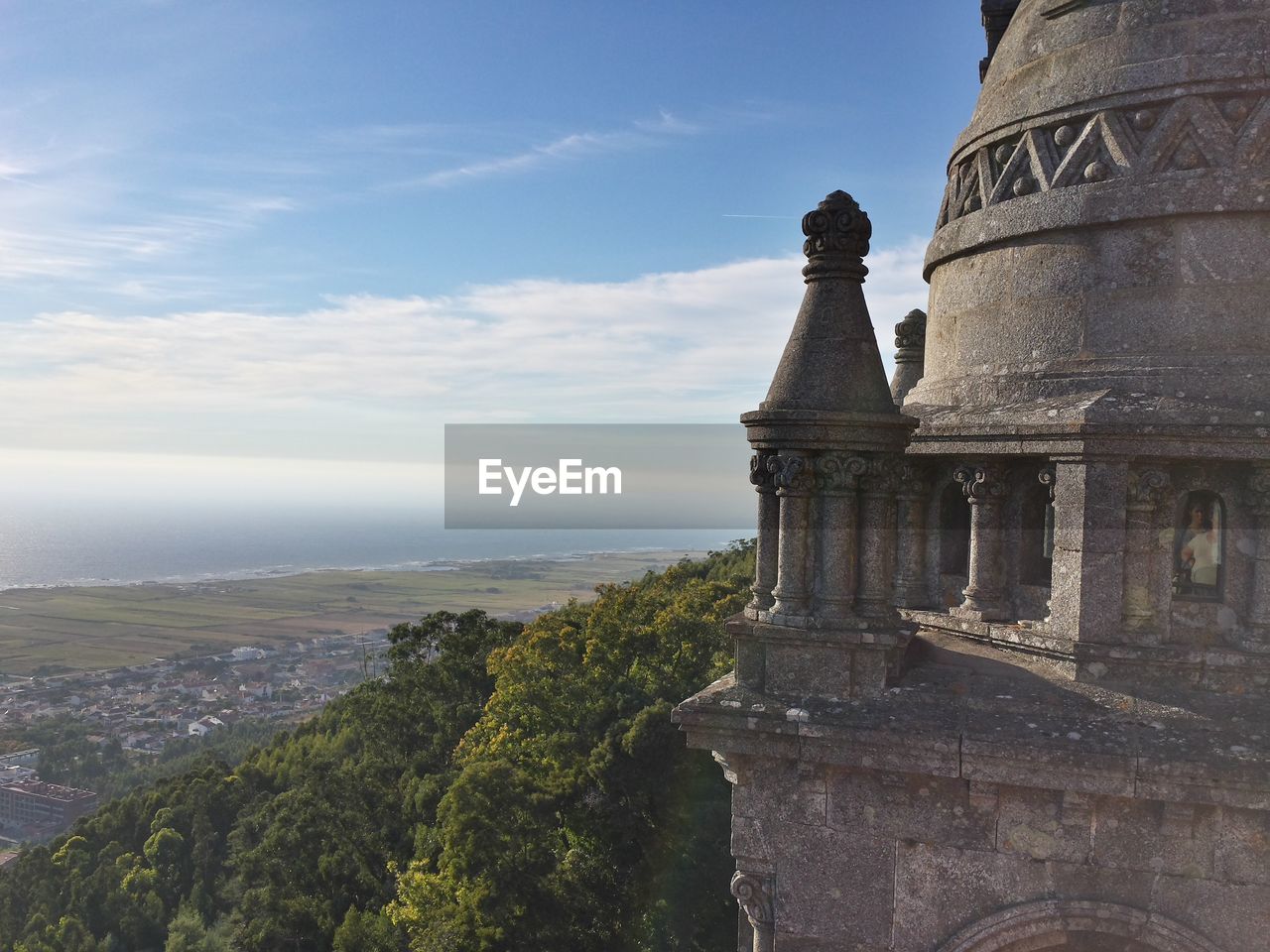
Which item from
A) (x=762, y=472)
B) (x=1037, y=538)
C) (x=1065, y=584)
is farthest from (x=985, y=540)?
(x=762, y=472)

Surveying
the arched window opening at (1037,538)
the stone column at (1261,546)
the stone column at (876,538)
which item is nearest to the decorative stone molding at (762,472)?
the stone column at (876,538)

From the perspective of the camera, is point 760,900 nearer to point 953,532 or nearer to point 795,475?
point 795,475

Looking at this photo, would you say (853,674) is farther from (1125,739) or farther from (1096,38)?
(1096,38)

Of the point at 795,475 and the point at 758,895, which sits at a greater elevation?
the point at 795,475

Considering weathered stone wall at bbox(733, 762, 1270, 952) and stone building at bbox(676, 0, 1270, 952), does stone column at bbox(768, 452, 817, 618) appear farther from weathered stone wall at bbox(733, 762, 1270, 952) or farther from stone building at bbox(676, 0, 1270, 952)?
weathered stone wall at bbox(733, 762, 1270, 952)

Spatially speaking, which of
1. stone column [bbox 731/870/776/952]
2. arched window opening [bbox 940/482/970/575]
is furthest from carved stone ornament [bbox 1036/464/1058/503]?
stone column [bbox 731/870/776/952]

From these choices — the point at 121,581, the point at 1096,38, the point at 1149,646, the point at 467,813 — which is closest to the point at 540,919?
the point at 467,813

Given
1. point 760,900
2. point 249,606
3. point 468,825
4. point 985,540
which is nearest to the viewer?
point 760,900
